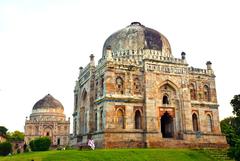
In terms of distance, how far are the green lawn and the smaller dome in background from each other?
128ft

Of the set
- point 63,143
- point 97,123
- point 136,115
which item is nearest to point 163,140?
point 136,115

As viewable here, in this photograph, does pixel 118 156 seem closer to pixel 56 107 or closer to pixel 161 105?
pixel 161 105

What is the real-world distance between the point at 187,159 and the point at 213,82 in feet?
40.1

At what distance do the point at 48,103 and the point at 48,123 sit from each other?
4.19 m

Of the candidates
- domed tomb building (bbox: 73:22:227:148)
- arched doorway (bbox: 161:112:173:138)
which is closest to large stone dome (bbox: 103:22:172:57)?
domed tomb building (bbox: 73:22:227:148)

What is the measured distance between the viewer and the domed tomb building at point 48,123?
58562 millimetres

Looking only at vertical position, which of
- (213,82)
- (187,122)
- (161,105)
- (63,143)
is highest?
(213,82)

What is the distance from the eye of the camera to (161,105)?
91.5ft

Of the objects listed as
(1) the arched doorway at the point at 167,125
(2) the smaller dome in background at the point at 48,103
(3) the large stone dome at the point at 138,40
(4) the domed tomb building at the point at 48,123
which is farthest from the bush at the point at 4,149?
(2) the smaller dome in background at the point at 48,103

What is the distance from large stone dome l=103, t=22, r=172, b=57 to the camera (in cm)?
3059

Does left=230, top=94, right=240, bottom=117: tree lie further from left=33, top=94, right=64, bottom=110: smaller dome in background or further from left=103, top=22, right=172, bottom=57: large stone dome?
left=33, top=94, right=64, bottom=110: smaller dome in background

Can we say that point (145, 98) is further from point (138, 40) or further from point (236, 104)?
point (236, 104)

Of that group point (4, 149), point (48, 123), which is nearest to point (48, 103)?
point (48, 123)

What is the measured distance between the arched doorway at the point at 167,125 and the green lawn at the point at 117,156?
15.8 feet
